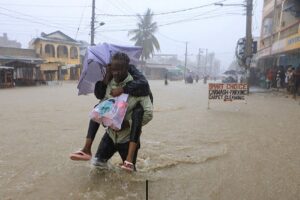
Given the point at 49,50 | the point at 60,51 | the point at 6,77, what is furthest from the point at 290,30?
the point at 60,51

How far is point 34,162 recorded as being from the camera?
17.7 feet

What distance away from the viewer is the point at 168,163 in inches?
213

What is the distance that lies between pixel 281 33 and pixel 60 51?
31.0 m

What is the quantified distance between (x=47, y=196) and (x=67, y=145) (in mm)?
2669

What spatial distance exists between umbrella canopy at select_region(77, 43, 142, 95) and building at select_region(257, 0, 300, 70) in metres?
15.4

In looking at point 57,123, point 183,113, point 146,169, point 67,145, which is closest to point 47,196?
point 146,169

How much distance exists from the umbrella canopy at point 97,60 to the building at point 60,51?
37664mm

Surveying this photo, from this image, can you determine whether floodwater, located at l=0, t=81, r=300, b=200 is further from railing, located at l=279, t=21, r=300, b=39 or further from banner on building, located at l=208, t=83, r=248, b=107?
railing, located at l=279, t=21, r=300, b=39

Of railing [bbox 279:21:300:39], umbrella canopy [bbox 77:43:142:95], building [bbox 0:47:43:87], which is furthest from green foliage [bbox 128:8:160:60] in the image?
umbrella canopy [bbox 77:43:142:95]

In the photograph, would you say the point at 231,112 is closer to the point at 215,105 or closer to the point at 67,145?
the point at 215,105

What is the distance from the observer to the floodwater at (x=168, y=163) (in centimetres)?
421

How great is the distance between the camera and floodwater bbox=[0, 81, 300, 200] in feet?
13.8

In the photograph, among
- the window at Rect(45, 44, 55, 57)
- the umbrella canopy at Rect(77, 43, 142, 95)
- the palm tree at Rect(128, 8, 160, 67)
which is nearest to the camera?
the umbrella canopy at Rect(77, 43, 142, 95)

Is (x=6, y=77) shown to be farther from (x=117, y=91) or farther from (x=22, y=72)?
(x=117, y=91)
